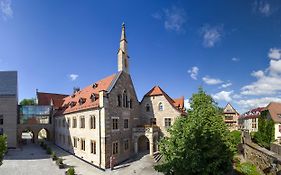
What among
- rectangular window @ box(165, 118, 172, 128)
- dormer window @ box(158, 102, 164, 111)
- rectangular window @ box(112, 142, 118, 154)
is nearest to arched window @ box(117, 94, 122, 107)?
rectangular window @ box(112, 142, 118, 154)

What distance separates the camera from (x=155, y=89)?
40.1 meters

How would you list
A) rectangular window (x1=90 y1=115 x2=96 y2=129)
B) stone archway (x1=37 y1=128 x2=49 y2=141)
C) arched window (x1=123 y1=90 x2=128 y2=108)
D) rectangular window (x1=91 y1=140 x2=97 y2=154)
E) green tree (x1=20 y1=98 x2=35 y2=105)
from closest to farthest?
rectangular window (x1=91 y1=140 x2=97 y2=154) < rectangular window (x1=90 y1=115 x2=96 y2=129) < arched window (x1=123 y1=90 x2=128 y2=108) < stone archway (x1=37 y1=128 x2=49 y2=141) < green tree (x1=20 y1=98 x2=35 y2=105)

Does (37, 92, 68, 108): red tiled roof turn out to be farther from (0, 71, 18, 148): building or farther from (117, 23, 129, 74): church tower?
(117, 23, 129, 74): church tower

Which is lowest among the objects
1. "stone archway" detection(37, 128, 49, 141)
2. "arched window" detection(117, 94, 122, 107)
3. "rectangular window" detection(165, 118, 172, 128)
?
"stone archway" detection(37, 128, 49, 141)

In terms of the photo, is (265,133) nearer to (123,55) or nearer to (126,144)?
(126,144)

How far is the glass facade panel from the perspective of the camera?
50.0 m

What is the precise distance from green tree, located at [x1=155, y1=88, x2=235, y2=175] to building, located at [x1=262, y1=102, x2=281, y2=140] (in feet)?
109

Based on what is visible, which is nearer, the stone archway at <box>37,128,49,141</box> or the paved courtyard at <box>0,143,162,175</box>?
the paved courtyard at <box>0,143,162,175</box>

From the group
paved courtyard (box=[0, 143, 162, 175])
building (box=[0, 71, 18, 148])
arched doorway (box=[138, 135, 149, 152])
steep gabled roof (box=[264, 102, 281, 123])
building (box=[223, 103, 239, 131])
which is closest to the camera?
paved courtyard (box=[0, 143, 162, 175])

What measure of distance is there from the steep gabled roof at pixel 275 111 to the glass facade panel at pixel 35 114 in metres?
49.7

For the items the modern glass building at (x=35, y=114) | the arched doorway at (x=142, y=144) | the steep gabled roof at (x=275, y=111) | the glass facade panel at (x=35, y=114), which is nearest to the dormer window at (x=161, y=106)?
the arched doorway at (x=142, y=144)

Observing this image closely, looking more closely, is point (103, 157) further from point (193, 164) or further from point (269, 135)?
point (269, 135)

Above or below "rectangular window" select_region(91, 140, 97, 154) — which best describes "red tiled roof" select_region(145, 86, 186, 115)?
above

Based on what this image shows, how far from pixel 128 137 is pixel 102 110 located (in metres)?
8.06
